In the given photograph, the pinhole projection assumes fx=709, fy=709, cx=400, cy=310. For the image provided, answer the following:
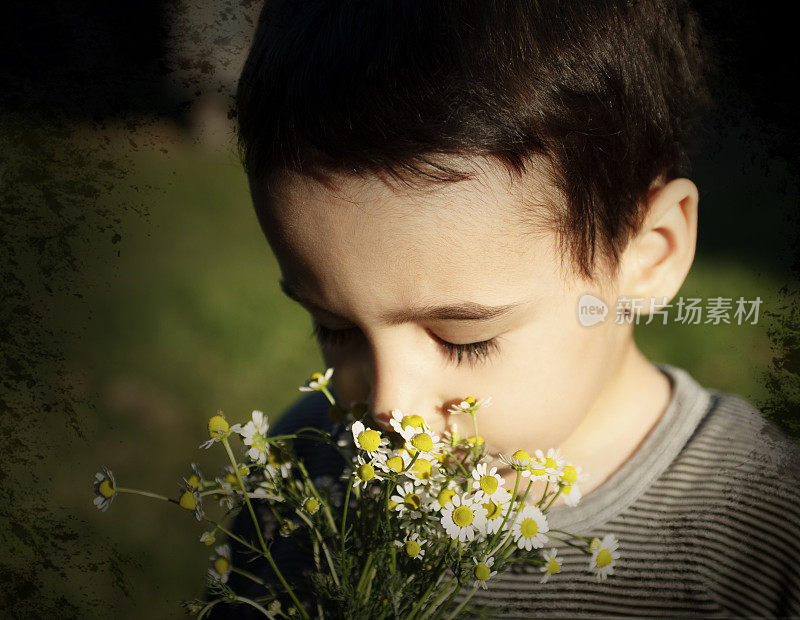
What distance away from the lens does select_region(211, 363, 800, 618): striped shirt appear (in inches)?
46.9

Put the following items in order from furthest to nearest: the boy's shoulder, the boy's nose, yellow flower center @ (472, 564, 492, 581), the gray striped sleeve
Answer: the boy's shoulder < the gray striped sleeve < the boy's nose < yellow flower center @ (472, 564, 492, 581)

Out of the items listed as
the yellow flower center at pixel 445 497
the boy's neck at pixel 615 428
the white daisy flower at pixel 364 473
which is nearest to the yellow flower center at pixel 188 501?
the white daisy flower at pixel 364 473

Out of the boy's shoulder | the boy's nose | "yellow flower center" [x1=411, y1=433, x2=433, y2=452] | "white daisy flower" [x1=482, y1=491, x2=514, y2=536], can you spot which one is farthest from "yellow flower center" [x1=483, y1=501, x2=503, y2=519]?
the boy's shoulder

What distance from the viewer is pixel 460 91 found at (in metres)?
0.95

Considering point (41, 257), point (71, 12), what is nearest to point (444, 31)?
point (71, 12)

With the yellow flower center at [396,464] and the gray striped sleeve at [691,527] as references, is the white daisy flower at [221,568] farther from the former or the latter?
the gray striped sleeve at [691,527]

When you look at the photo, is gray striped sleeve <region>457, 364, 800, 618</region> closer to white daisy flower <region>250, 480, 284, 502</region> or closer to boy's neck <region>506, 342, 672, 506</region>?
boy's neck <region>506, 342, 672, 506</region>

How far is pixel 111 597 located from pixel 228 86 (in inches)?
41.1

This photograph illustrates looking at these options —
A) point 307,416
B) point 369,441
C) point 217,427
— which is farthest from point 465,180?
point 307,416

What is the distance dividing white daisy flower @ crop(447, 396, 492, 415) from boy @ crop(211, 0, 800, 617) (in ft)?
0.10

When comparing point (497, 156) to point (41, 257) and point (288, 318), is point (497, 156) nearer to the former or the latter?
point (41, 257)

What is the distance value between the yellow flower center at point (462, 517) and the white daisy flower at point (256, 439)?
279 millimetres

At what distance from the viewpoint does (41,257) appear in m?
1.54

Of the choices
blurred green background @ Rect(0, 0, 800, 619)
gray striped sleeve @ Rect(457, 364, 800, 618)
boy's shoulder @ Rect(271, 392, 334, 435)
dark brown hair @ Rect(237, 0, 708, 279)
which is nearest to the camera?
dark brown hair @ Rect(237, 0, 708, 279)
